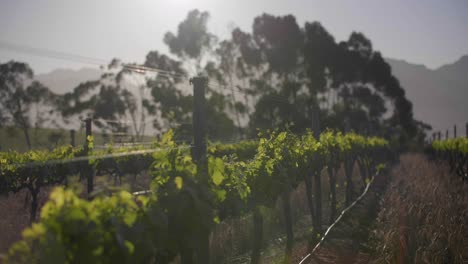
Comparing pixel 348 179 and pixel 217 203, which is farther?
pixel 348 179

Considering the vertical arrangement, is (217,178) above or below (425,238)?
above

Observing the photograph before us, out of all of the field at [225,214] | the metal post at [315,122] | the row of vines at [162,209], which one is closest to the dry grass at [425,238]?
the field at [225,214]

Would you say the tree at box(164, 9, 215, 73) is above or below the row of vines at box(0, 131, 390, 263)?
above

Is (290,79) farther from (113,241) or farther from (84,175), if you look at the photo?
(113,241)

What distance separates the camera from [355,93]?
53250 millimetres

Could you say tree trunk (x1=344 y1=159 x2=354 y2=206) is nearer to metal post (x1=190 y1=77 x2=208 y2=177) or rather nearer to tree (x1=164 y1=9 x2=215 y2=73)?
metal post (x1=190 y1=77 x2=208 y2=177)

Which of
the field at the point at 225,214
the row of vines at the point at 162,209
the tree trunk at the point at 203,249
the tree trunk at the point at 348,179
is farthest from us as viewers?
the tree trunk at the point at 348,179

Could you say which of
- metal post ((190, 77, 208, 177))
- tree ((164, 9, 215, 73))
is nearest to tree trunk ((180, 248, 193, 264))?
metal post ((190, 77, 208, 177))

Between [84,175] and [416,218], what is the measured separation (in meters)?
7.13

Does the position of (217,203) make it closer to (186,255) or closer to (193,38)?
(186,255)

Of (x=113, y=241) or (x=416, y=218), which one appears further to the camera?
(x=416, y=218)

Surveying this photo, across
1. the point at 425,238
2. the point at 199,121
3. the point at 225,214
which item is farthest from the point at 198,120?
the point at 425,238

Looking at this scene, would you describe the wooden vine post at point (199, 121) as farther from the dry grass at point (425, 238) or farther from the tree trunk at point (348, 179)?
the tree trunk at point (348, 179)

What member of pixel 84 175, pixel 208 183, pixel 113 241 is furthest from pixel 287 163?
pixel 84 175
